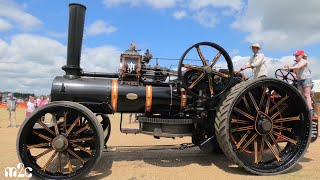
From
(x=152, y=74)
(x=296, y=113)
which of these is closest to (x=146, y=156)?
(x=152, y=74)

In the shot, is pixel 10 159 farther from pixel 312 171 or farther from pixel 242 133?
pixel 312 171

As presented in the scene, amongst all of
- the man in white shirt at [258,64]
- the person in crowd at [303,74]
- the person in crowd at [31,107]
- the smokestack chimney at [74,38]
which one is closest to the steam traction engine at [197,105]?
the smokestack chimney at [74,38]

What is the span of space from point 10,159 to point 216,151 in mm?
4370

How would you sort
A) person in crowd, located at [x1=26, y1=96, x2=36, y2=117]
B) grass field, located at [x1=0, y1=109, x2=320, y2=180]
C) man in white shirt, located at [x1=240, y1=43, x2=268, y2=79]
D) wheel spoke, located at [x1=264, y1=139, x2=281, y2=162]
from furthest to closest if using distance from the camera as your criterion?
1. person in crowd, located at [x1=26, y1=96, x2=36, y2=117]
2. man in white shirt, located at [x1=240, y1=43, x2=268, y2=79]
3. wheel spoke, located at [x1=264, y1=139, x2=281, y2=162]
4. grass field, located at [x1=0, y1=109, x2=320, y2=180]

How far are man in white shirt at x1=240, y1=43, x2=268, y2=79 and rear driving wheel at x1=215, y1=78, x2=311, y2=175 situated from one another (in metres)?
0.56

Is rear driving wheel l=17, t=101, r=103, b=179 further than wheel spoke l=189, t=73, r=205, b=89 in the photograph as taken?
No

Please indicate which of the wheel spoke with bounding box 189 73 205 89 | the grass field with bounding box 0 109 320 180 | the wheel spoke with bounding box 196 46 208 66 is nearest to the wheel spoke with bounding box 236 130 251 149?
the grass field with bounding box 0 109 320 180

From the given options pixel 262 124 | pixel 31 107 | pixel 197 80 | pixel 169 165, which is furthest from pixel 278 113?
pixel 31 107

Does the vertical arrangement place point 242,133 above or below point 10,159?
above

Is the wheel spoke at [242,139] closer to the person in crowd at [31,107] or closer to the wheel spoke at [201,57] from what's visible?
the wheel spoke at [201,57]

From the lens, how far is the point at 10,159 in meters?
7.45

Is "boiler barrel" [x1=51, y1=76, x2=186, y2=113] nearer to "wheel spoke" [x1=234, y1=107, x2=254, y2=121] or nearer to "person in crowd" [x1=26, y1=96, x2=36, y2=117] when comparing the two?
"wheel spoke" [x1=234, y1=107, x2=254, y2=121]

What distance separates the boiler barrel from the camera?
21.4 feet

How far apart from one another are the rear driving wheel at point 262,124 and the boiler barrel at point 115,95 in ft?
3.62
